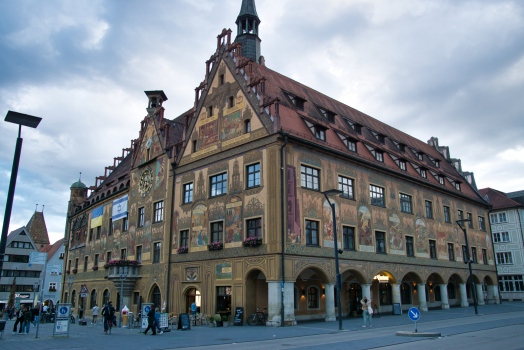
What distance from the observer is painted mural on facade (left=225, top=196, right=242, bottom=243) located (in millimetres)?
27317

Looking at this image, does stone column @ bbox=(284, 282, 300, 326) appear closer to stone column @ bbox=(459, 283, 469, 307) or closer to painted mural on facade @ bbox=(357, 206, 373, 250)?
painted mural on facade @ bbox=(357, 206, 373, 250)

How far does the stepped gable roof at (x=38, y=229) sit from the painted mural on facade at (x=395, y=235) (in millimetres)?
94700

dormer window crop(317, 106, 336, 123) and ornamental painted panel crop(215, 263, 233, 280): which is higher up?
dormer window crop(317, 106, 336, 123)

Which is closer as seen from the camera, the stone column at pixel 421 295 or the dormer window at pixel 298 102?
the dormer window at pixel 298 102

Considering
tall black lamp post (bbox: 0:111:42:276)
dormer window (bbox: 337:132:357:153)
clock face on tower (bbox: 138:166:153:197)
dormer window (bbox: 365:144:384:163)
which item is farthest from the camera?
clock face on tower (bbox: 138:166:153:197)

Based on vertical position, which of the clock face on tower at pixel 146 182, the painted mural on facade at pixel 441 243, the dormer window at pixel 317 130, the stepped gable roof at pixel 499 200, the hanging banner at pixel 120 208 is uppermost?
the stepped gable roof at pixel 499 200

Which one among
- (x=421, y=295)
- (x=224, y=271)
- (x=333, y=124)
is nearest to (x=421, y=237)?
(x=421, y=295)

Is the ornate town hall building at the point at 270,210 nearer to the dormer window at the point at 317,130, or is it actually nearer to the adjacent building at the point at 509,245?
the dormer window at the point at 317,130

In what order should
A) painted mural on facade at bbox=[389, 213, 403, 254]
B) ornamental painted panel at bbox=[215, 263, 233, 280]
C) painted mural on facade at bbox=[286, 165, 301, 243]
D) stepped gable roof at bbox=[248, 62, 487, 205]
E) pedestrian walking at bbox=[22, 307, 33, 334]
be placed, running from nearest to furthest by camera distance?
pedestrian walking at bbox=[22, 307, 33, 334] → painted mural on facade at bbox=[286, 165, 301, 243] → ornamental painted panel at bbox=[215, 263, 233, 280] → stepped gable roof at bbox=[248, 62, 487, 205] → painted mural on facade at bbox=[389, 213, 403, 254]

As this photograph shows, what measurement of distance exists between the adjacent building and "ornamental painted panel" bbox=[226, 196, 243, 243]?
4613 centimetres

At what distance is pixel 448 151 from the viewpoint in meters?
56.3

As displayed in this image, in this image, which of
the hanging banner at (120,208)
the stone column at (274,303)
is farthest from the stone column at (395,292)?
the hanging banner at (120,208)

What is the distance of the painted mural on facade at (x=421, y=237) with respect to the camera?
36000 mm

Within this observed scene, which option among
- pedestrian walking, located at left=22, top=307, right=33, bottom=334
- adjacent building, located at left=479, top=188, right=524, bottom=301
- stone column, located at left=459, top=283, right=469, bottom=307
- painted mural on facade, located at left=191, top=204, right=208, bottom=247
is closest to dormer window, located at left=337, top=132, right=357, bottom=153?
painted mural on facade, located at left=191, top=204, right=208, bottom=247
